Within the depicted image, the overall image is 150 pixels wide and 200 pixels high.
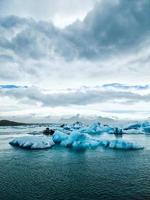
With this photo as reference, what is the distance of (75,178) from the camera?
97.9 feet

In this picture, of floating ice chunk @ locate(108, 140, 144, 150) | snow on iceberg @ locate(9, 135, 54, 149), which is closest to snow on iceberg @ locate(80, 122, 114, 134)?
snow on iceberg @ locate(9, 135, 54, 149)

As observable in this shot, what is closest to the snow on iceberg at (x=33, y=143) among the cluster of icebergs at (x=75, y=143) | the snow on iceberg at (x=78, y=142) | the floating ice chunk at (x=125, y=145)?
the cluster of icebergs at (x=75, y=143)

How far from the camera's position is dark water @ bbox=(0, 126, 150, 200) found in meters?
23.9

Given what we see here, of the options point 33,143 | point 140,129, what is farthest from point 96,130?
point 33,143

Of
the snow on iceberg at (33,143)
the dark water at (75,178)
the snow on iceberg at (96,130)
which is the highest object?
the snow on iceberg at (96,130)

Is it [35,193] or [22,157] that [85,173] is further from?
[22,157]

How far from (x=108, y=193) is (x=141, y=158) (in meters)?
19.7

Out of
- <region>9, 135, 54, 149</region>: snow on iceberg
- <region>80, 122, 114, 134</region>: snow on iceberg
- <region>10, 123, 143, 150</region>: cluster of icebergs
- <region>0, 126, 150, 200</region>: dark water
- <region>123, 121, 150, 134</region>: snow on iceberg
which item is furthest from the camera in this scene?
<region>80, 122, 114, 134</region>: snow on iceberg

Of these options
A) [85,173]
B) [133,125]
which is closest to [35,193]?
[85,173]

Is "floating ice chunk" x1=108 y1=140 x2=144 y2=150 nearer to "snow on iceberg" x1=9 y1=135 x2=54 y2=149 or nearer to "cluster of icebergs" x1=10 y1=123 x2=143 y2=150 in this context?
"cluster of icebergs" x1=10 y1=123 x2=143 y2=150

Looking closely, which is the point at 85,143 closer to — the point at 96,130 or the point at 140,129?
the point at 96,130

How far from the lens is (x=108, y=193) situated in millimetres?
24062

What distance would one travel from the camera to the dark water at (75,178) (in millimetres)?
23875

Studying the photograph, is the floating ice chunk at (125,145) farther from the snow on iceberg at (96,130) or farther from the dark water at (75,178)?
the snow on iceberg at (96,130)
